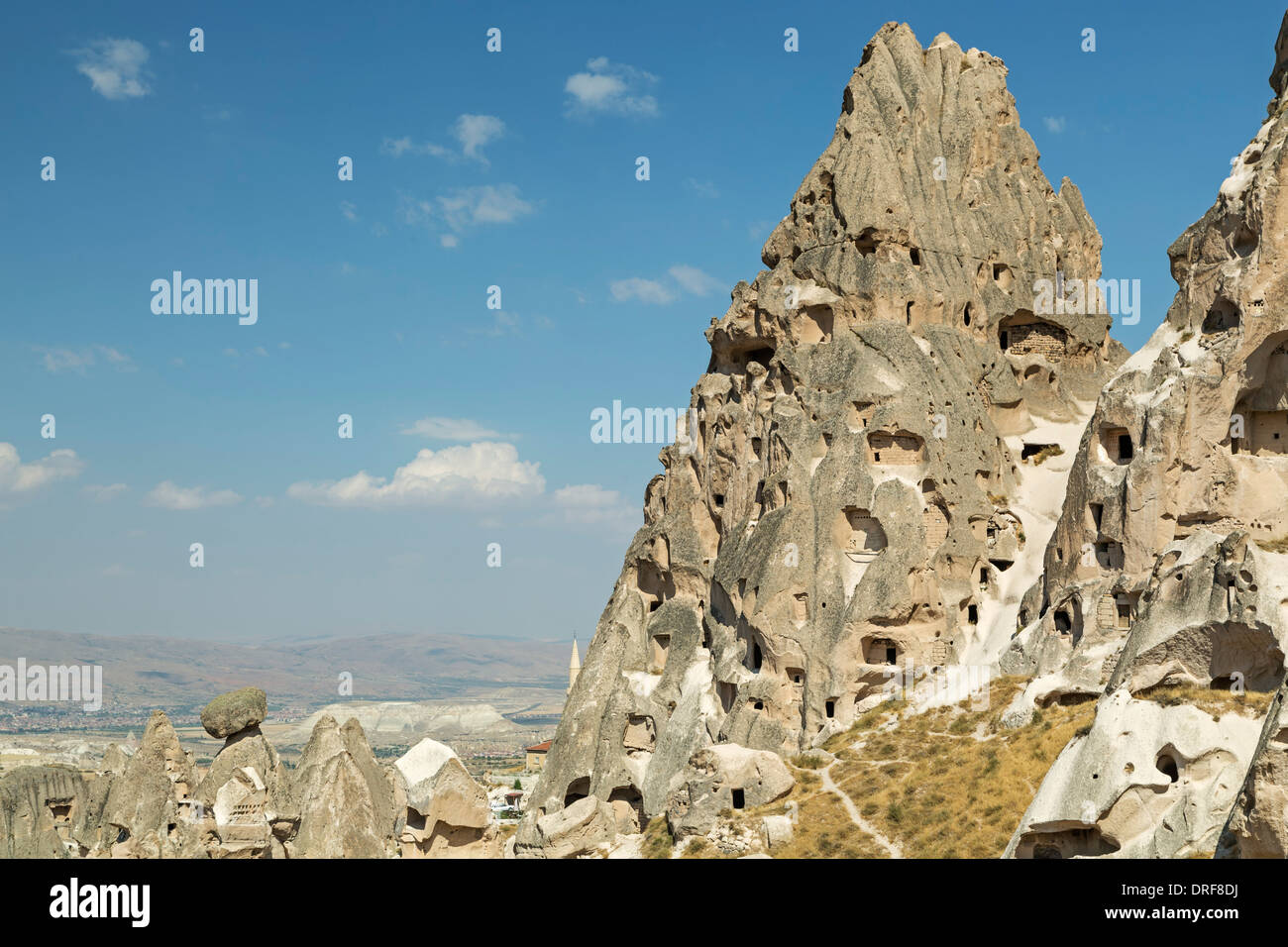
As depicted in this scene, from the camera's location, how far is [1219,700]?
64.8 feet

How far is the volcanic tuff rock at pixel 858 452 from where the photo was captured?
4738 cm

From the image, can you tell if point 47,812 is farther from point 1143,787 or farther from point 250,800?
point 1143,787

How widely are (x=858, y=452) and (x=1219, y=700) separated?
30135 millimetres

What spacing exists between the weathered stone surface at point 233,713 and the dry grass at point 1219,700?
1479cm

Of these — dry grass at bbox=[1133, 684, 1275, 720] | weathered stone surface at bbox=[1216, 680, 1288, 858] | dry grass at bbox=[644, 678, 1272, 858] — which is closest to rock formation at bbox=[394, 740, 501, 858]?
weathered stone surface at bbox=[1216, 680, 1288, 858]

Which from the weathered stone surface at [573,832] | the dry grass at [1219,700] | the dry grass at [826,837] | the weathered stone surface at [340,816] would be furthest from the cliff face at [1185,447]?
the weathered stone surface at [340,816]

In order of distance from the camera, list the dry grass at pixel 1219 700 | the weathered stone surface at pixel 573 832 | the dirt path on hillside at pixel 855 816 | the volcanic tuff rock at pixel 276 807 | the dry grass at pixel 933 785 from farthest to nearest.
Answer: the weathered stone surface at pixel 573 832 < the dirt path on hillside at pixel 855 816 < the dry grass at pixel 933 785 < the dry grass at pixel 1219 700 < the volcanic tuff rock at pixel 276 807

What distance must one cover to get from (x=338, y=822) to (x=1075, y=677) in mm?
26054

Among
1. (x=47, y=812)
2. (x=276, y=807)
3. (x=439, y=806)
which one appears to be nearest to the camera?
(x=439, y=806)

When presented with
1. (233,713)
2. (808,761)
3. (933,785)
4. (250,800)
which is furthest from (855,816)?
(250,800)

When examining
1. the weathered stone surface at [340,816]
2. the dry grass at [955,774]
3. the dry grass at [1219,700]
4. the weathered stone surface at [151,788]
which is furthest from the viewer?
the dry grass at [955,774]

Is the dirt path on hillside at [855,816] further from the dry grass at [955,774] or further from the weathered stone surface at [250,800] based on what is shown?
the weathered stone surface at [250,800]
